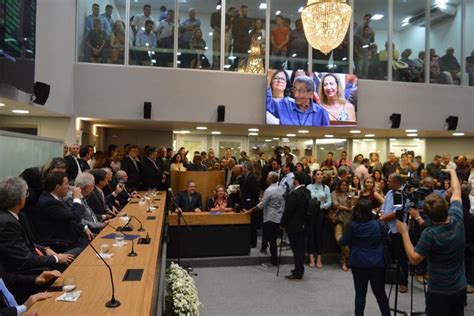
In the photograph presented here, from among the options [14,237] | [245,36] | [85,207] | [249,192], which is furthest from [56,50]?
[14,237]

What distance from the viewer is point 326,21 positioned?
226 inches

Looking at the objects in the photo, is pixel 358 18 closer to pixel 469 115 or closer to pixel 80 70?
pixel 469 115

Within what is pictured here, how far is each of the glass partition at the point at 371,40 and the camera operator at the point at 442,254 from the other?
8.37 meters

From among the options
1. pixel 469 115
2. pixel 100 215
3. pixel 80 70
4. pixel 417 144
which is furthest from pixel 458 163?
pixel 80 70

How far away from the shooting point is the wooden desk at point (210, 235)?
6910 millimetres

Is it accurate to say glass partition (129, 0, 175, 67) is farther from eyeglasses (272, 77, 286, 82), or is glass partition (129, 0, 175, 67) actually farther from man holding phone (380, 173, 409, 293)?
man holding phone (380, 173, 409, 293)

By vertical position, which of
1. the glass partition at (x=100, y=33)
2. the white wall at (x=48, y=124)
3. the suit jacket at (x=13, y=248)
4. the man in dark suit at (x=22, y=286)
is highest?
the glass partition at (x=100, y=33)

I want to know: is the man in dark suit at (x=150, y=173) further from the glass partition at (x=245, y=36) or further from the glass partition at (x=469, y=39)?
the glass partition at (x=469, y=39)

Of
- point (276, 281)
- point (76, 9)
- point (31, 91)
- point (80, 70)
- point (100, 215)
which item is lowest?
point (276, 281)

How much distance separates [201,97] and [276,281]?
497cm

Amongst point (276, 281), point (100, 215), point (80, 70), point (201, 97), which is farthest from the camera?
point (201, 97)

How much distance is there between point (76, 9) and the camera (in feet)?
30.0

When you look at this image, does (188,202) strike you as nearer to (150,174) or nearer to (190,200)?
(190,200)

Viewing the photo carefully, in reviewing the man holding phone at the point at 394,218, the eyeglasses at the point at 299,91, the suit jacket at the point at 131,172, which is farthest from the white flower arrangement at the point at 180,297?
the eyeglasses at the point at 299,91
